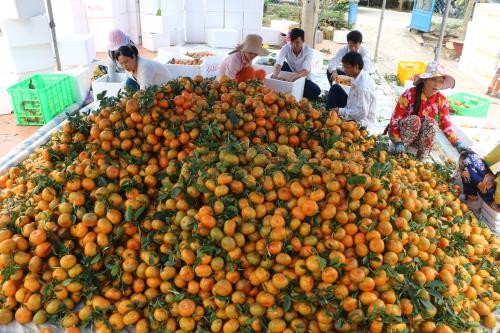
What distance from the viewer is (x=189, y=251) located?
2037mm

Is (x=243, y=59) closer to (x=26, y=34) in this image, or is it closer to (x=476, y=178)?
(x=476, y=178)

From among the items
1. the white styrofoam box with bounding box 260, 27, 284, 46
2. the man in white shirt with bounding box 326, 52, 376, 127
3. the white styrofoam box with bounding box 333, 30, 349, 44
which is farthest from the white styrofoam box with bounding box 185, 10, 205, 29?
the man in white shirt with bounding box 326, 52, 376, 127

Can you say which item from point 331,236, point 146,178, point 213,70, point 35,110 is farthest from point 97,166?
point 213,70

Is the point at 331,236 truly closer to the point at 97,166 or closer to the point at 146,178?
the point at 146,178

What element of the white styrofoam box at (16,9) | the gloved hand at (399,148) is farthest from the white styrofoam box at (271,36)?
the gloved hand at (399,148)

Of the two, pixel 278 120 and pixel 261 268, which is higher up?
pixel 278 120

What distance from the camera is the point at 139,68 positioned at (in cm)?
428

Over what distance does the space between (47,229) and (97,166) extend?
470 millimetres

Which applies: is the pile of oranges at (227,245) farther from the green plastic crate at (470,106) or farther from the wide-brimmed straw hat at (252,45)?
the green plastic crate at (470,106)

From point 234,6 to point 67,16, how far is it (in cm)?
508

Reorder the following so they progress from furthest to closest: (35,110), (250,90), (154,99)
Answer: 1. (35,110)
2. (250,90)
3. (154,99)

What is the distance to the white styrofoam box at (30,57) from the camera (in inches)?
248

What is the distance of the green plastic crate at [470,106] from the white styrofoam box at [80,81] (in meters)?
6.11

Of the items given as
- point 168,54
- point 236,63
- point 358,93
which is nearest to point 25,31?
point 168,54
